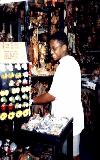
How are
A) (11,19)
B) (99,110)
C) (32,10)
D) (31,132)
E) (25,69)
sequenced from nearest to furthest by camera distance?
1. (31,132)
2. (25,69)
3. (11,19)
4. (32,10)
5. (99,110)

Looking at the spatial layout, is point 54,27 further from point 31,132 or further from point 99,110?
point 31,132

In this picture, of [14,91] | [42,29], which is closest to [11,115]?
[14,91]

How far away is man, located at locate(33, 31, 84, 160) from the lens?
12.3 feet

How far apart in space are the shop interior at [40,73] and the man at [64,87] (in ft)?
0.66

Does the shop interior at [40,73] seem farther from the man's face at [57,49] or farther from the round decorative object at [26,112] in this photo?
the man's face at [57,49]

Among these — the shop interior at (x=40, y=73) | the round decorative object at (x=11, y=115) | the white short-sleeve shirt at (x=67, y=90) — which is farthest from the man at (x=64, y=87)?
the round decorative object at (x=11, y=115)

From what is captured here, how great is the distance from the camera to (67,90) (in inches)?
149

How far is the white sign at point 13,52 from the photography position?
141 inches

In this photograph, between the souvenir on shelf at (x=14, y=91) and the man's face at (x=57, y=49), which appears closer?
the souvenir on shelf at (x=14, y=91)

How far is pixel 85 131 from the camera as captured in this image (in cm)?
634

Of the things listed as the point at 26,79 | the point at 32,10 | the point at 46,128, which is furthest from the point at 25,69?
the point at 32,10

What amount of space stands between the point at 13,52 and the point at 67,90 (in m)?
0.74

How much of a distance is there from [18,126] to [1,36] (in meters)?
2.20

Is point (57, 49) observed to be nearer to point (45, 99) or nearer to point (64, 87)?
point (64, 87)
